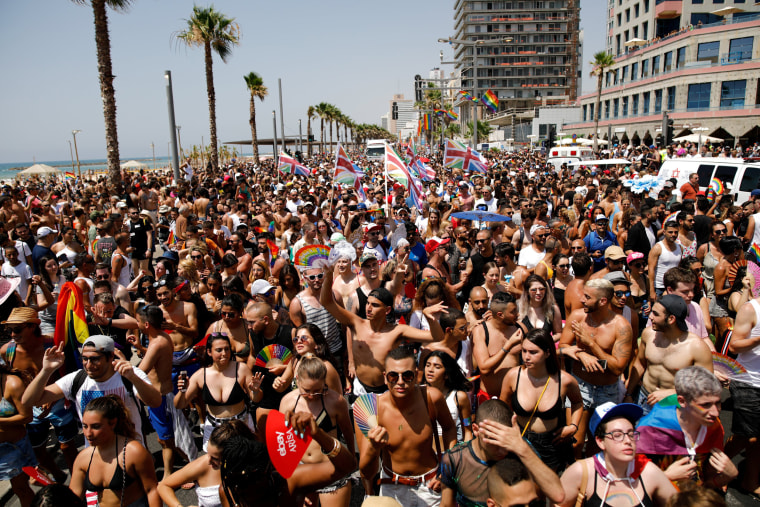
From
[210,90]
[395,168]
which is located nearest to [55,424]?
[395,168]

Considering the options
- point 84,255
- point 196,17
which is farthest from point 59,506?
point 196,17

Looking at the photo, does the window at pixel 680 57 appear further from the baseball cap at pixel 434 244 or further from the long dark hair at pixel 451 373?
the long dark hair at pixel 451 373

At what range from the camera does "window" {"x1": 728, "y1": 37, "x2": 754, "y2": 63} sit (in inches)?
1516

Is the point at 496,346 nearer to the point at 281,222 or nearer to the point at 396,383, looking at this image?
the point at 396,383

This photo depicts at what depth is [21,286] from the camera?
273 inches

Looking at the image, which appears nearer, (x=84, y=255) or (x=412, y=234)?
(x=84, y=255)

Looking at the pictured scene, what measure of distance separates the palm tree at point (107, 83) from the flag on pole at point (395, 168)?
10014 millimetres

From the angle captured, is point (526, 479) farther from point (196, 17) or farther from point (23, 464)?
point (196, 17)

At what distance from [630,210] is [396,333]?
6.60 meters

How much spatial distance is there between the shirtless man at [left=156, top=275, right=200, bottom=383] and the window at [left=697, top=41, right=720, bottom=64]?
4871cm

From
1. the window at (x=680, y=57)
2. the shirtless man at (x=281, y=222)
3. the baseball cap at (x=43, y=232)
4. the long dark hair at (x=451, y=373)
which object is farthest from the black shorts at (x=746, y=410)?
the window at (x=680, y=57)

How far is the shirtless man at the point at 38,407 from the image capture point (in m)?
4.14

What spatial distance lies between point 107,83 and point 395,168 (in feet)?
34.9

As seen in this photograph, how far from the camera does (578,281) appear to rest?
206 inches
